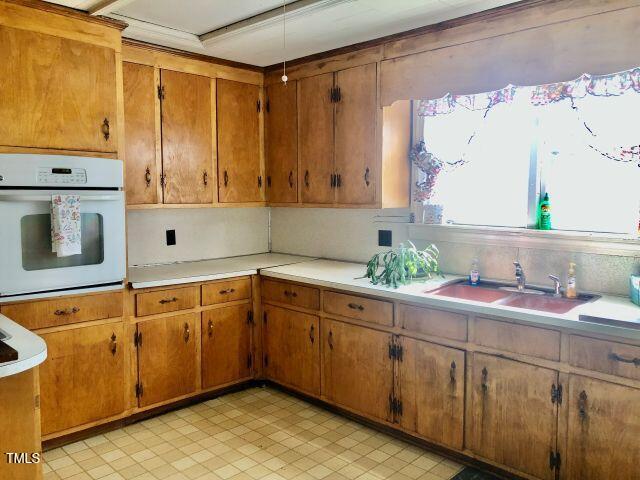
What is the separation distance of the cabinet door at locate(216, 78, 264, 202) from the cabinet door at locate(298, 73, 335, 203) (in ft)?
1.39

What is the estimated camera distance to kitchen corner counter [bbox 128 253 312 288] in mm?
3236

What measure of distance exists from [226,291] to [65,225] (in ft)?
3.83

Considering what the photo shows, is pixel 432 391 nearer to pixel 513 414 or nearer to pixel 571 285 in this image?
pixel 513 414

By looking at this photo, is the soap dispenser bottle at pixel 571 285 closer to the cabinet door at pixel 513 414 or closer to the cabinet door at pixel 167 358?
the cabinet door at pixel 513 414

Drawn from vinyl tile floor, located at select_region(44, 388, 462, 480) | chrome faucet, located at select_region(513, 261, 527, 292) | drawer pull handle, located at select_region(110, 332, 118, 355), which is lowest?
vinyl tile floor, located at select_region(44, 388, 462, 480)

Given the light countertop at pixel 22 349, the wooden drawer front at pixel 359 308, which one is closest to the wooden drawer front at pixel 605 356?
the wooden drawer front at pixel 359 308

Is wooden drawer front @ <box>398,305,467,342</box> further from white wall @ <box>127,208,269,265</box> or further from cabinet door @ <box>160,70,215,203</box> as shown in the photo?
white wall @ <box>127,208,269,265</box>

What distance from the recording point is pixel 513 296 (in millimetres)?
2838

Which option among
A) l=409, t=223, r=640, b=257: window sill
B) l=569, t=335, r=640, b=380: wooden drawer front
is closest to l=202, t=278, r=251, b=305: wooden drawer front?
l=409, t=223, r=640, b=257: window sill

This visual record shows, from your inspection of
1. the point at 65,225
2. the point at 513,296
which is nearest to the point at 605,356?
the point at 513,296

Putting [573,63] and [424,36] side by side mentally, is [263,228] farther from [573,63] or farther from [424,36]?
[573,63]

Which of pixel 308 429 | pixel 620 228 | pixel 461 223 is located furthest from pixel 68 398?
pixel 620 228

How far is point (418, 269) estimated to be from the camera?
3125mm

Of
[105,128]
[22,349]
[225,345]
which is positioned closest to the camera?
[22,349]
